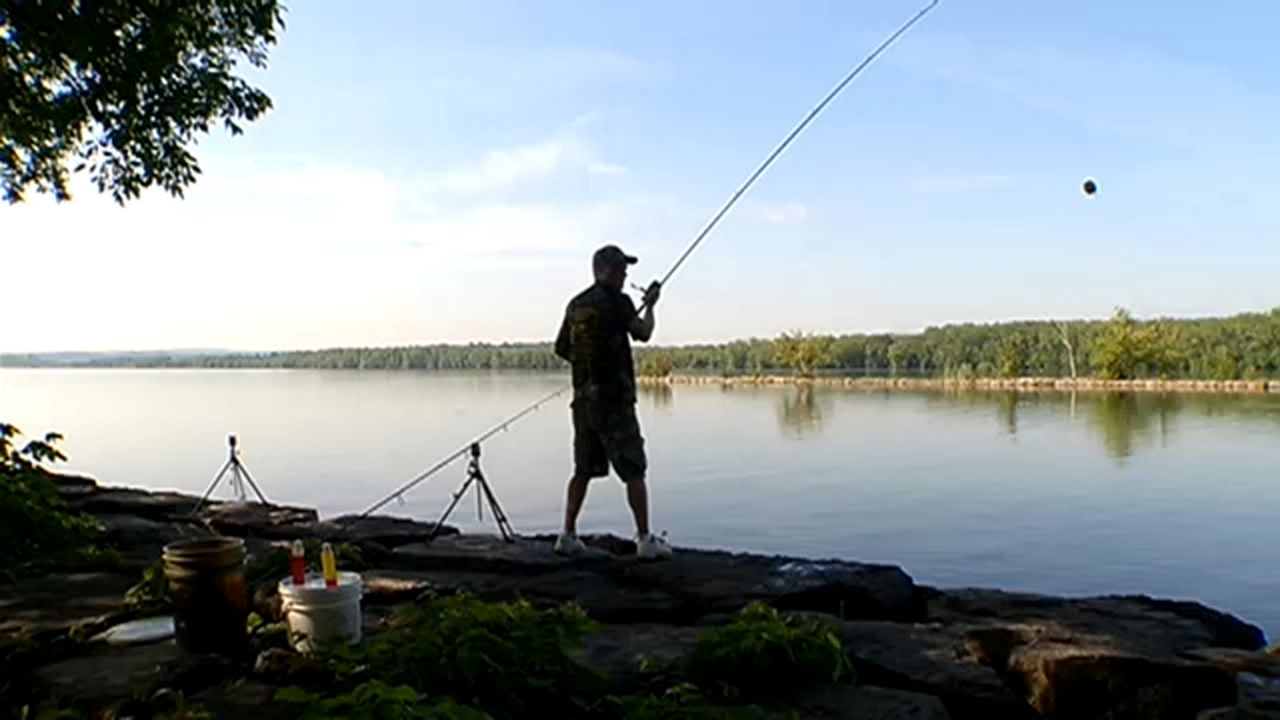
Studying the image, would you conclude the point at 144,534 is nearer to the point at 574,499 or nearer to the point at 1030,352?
the point at 574,499

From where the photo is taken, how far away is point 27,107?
733cm

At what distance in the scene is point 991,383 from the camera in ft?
252

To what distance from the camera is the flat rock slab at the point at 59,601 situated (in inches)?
169

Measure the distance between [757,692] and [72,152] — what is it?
7.47 m

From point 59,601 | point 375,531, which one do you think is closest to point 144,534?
point 375,531

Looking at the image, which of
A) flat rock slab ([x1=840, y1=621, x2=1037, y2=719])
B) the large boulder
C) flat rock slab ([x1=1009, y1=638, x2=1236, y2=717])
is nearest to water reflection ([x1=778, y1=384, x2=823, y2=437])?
the large boulder

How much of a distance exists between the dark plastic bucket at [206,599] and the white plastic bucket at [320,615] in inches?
12.9

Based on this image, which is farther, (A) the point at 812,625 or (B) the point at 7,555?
(B) the point at 7,555

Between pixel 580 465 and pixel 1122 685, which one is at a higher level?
pixel 580 465

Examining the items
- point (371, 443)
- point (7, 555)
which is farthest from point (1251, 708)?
point (371, 443)

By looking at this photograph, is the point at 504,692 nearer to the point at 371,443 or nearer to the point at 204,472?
the point at 204,472

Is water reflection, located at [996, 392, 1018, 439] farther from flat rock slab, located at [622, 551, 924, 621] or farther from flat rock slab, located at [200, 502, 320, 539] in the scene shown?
flat rock slab, located at [622, 551, 924, 621]

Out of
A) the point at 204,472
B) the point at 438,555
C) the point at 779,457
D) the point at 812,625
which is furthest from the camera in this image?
the point at 779,457

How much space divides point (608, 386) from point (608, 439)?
10.1 inches
